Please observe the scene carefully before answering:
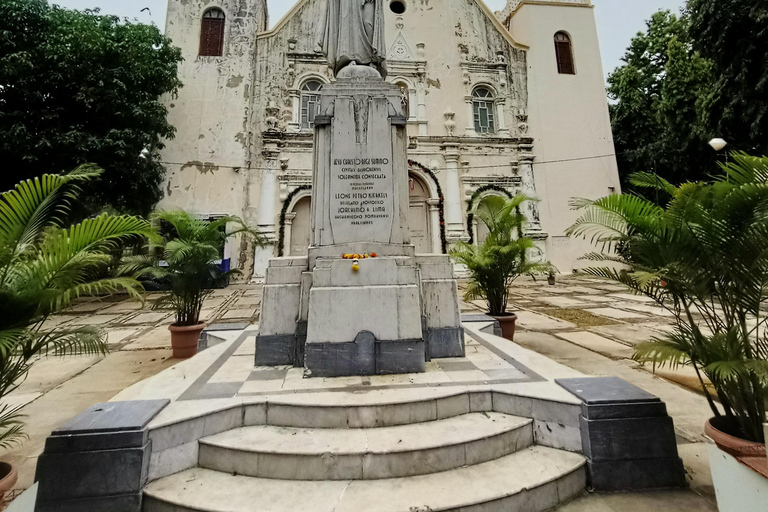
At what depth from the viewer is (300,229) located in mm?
13305

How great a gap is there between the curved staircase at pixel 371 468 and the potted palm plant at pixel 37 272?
2.87 ft

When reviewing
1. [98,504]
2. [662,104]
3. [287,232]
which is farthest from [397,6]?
[98,504]

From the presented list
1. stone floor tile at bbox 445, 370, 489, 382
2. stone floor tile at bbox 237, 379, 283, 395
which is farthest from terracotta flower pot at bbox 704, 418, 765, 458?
stone floor tile at bbox 237, 379, 283, 395

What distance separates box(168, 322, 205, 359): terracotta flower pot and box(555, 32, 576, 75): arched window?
17052 millimetres

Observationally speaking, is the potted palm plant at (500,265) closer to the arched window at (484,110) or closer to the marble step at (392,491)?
the marble step at (392,491)

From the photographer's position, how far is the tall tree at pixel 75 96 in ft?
28.5

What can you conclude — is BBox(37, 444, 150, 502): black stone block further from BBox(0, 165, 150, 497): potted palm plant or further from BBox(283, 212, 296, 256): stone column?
BBox(283, 212, 296, 256): stone column

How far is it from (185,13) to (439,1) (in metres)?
10.0

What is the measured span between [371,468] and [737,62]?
13896 mm

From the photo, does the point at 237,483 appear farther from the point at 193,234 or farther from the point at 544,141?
the point at 544,141

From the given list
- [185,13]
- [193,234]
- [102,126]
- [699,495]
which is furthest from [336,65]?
[185,13]

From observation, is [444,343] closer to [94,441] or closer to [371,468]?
[371,468]

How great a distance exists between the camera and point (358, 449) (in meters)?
2.04

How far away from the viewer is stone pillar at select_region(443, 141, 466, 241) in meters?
13.8
